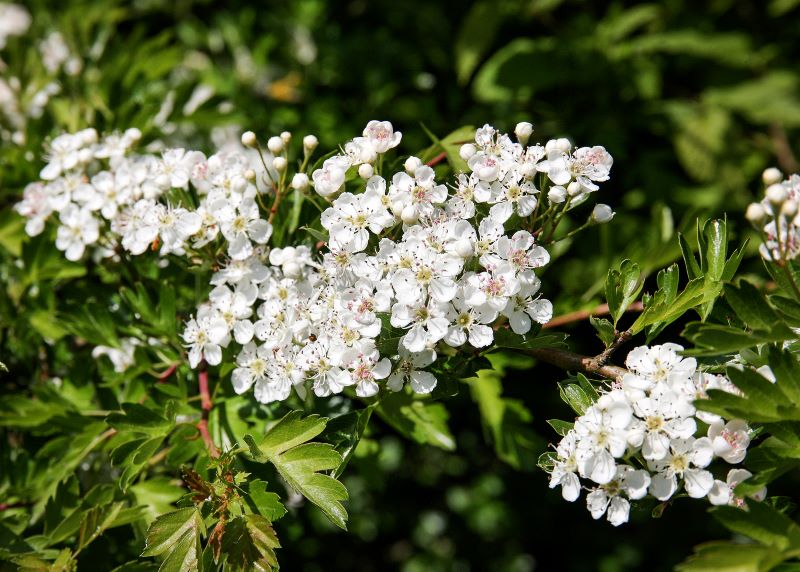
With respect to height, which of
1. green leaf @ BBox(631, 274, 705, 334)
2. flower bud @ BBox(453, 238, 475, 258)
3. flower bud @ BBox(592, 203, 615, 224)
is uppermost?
flower bud @ BBox(453, 238, 475, 258)

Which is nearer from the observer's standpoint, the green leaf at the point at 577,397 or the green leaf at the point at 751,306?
the green leaf at the point at 751,306

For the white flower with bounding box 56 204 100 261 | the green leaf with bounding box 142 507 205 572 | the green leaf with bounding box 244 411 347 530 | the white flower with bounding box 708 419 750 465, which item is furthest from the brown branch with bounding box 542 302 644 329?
the white flower with bounding box 56 204 100 261

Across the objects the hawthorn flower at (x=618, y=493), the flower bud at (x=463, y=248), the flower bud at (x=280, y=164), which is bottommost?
the hawthorn flower at (x=618, y=493)

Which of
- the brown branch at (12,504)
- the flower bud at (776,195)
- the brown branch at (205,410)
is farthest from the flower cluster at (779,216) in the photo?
the brown branch at (12,504)

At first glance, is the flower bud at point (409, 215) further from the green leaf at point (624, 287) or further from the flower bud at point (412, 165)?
the green leaf at point (624, 287)

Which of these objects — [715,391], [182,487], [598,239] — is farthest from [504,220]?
[598,239]

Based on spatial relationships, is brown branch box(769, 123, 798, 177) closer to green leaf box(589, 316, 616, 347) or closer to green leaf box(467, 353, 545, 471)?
green leaf box(467, 353, 545, 471)

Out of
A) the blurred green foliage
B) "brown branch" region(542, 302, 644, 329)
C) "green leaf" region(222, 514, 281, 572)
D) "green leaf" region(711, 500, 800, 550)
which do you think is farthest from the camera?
the blurred green foliage
